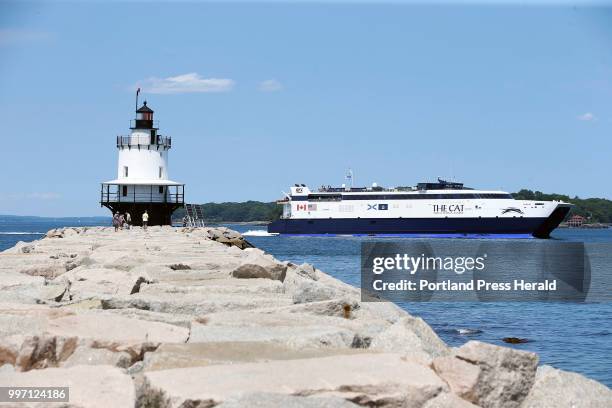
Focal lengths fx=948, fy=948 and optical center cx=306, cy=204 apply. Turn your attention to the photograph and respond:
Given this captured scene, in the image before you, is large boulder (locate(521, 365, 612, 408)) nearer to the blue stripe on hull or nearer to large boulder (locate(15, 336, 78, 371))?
large boulder (locate(15, 336, 78, 371))

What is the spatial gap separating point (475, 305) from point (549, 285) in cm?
758

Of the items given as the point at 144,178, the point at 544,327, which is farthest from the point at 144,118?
the point at 544,327

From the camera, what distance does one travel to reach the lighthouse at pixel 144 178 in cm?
3341

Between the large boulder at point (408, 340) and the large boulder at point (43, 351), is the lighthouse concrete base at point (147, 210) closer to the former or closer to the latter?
the large boulder at point (408, 340)

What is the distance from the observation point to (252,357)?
446 cm

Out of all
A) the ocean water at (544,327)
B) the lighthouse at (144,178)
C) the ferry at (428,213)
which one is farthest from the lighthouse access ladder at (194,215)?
the ferry at (428,213)

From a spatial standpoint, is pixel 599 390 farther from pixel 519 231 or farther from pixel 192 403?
pixel 519 231

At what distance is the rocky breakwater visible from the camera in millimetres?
3794

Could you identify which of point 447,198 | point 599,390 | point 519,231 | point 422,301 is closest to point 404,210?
point 447,198

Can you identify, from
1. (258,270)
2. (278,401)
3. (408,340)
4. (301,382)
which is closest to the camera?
(278,401)

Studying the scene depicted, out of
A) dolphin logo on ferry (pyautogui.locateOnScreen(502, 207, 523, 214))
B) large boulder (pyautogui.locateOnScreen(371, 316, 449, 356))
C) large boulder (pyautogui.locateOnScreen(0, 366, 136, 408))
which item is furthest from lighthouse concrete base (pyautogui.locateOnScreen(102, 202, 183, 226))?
dolphin logo on ferry (pyautogui.locateOnScreen(502, 207, 523, 214))

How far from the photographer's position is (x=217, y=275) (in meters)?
8.60

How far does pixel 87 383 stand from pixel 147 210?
29.9 meters

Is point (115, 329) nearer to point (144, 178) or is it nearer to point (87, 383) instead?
point (87, 383)
